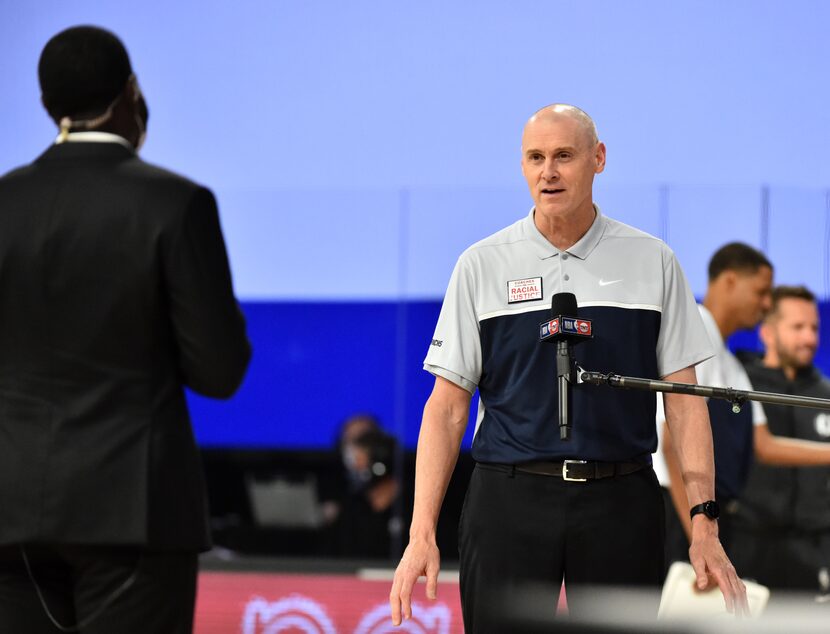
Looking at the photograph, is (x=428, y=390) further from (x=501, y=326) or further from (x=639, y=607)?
(x=639, y=607)

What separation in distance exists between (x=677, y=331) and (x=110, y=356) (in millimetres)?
1206

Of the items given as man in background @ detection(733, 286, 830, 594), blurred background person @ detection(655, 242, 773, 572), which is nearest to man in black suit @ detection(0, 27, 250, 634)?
blurred background person @ detection(655, 242, 773, 572)

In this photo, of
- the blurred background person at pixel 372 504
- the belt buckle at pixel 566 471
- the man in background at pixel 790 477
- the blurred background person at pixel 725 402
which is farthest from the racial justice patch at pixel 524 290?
the blurred background person at pixel 372 504

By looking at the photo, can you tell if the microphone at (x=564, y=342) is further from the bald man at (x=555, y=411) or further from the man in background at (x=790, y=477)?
the man in background at (x=790, y=477)

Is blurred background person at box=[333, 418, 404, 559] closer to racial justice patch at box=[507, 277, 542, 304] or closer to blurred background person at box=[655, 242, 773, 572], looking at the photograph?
blurred background person at box=[655, 242, 773, 572]

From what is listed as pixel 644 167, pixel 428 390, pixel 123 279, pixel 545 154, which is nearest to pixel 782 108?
pixel 644 167

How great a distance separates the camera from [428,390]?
5145 millimetres

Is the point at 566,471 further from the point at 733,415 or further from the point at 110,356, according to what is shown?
the point at 733,415

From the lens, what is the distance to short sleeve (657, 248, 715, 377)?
2.61 meters

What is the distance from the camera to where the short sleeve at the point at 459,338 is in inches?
104

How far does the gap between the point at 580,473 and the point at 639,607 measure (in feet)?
3.23

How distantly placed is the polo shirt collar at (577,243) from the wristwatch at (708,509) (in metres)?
0.53

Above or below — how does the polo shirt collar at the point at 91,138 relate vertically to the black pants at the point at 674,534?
above

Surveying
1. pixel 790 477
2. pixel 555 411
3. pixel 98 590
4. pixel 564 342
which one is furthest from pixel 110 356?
pixel 790 477
